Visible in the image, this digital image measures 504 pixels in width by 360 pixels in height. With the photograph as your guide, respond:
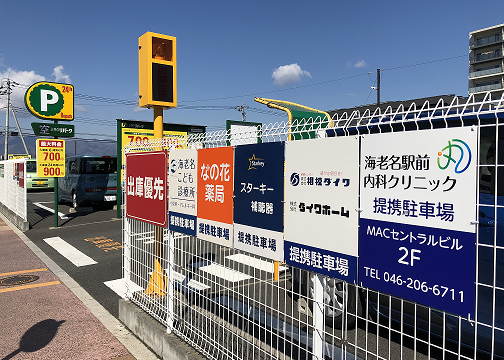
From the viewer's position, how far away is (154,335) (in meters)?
4.04

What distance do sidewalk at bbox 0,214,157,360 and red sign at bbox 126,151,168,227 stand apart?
1396mm

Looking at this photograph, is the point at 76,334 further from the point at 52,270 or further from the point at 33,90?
the point at 33,90

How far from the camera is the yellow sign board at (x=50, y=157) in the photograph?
11555 millimetres

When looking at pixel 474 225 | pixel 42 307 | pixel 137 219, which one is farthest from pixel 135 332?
pixel 474 225

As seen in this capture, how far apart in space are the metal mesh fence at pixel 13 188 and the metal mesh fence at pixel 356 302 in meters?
8.57

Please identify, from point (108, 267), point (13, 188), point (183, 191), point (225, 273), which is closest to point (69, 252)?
point (108, 267)

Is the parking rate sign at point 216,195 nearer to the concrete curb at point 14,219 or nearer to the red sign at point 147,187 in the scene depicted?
the red sign at point 147,187

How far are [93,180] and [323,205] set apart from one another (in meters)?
13.9

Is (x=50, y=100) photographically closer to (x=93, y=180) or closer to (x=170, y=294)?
(x=93, y=180)

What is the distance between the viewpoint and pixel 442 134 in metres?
1.75

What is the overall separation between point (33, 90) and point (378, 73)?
26.6 metres

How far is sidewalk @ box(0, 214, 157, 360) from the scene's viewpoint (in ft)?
13.2

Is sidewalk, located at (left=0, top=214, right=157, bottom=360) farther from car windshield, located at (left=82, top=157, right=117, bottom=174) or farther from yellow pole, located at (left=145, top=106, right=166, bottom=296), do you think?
car windshield, located at (left=82, top=157, right=117, bottom=174)

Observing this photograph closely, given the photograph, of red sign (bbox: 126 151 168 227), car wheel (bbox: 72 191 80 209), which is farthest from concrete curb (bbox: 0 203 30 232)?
red sign (bbox: 126 151 168 227)
